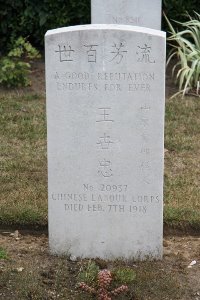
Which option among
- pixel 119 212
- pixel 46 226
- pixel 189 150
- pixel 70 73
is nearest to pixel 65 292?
pixel 119 212

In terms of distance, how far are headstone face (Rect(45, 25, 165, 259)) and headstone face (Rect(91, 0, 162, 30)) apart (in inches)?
158

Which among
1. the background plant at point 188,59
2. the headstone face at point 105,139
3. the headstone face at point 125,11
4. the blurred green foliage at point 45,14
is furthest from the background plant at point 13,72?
the headstone face at point 105,139

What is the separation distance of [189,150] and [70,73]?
274cm

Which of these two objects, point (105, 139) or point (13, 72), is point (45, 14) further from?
point (105, 139)

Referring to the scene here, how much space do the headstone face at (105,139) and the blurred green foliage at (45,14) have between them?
534cm

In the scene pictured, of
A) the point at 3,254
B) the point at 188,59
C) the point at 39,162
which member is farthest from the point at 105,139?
the point at 188,59

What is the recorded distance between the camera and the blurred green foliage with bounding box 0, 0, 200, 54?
9.57 metres

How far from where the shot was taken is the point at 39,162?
21.1 ft

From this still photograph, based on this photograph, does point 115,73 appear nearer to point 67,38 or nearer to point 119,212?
point 67,38

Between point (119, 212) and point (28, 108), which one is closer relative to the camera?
point (119, 212)

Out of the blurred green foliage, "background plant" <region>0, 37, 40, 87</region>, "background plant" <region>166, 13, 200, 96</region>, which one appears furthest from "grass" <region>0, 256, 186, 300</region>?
the blurred green foliage

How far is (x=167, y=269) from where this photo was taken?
4590 mm

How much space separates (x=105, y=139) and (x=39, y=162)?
2.12m

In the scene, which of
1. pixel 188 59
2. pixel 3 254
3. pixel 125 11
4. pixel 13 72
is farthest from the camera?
pixel 188 59
